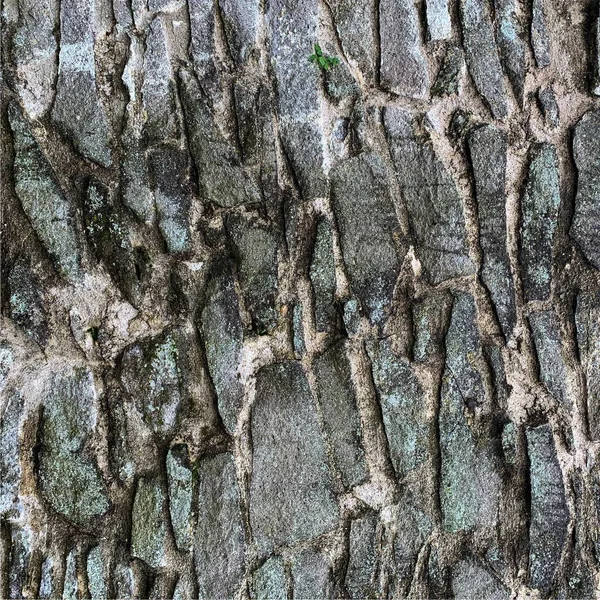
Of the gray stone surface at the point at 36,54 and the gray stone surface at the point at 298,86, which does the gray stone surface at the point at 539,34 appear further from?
the gray stone surface at the point at 36,54

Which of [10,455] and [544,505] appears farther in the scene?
[544,505]

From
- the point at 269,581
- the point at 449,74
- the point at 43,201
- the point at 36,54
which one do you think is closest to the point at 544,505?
the point at 269,581

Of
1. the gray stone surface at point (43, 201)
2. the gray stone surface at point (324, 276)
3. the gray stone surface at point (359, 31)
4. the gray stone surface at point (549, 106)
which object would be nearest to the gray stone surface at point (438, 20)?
the gray stone surface at point (359, 31)

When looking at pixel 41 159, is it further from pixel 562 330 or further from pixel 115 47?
pixel 562 330

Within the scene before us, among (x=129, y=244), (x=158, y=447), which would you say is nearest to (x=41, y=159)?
(x=129, y=244)

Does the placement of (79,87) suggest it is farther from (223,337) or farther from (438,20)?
(438,20)

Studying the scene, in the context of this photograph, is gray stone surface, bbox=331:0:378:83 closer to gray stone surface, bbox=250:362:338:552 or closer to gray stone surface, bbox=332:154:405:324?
gray stone surface, bbox=332:154:405:324
